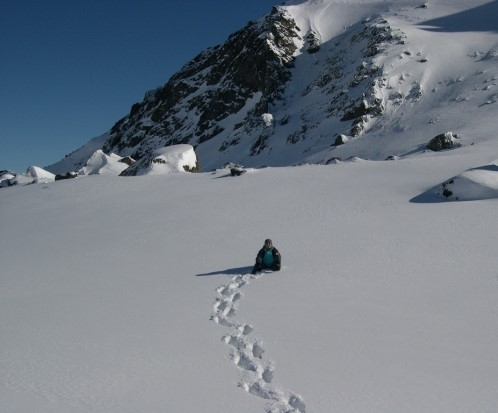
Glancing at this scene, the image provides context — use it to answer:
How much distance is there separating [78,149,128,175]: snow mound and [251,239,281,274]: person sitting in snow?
2680 centimetres

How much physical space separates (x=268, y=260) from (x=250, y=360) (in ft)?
14.1

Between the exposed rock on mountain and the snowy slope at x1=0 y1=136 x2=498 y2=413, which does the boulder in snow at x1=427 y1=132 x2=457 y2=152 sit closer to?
the snowy slope at x1=0 y1=136 x2=498 y2=413

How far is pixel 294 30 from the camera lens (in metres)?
78.8

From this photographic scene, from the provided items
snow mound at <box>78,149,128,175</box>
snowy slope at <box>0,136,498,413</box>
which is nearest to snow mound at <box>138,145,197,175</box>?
snow mound at <box>78,149,128,175</box>

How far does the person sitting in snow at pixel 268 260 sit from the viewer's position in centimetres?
974

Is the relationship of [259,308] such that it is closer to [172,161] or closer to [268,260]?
[268,260]

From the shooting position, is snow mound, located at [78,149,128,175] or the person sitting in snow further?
snow mound, located at [78,149,128,175]

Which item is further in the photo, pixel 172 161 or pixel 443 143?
pixel 443 143

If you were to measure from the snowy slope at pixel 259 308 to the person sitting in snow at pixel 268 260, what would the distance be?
0.26 m

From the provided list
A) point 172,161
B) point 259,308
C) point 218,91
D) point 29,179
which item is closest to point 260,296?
point 259,308

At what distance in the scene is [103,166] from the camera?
1379 inches

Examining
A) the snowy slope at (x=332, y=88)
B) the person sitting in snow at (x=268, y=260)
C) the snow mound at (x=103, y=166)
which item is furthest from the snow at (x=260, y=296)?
the snowy slope at (x=332, y=88)

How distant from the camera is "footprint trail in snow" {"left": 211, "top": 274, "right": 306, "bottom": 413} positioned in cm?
469

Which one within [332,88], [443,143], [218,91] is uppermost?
[218,91]
